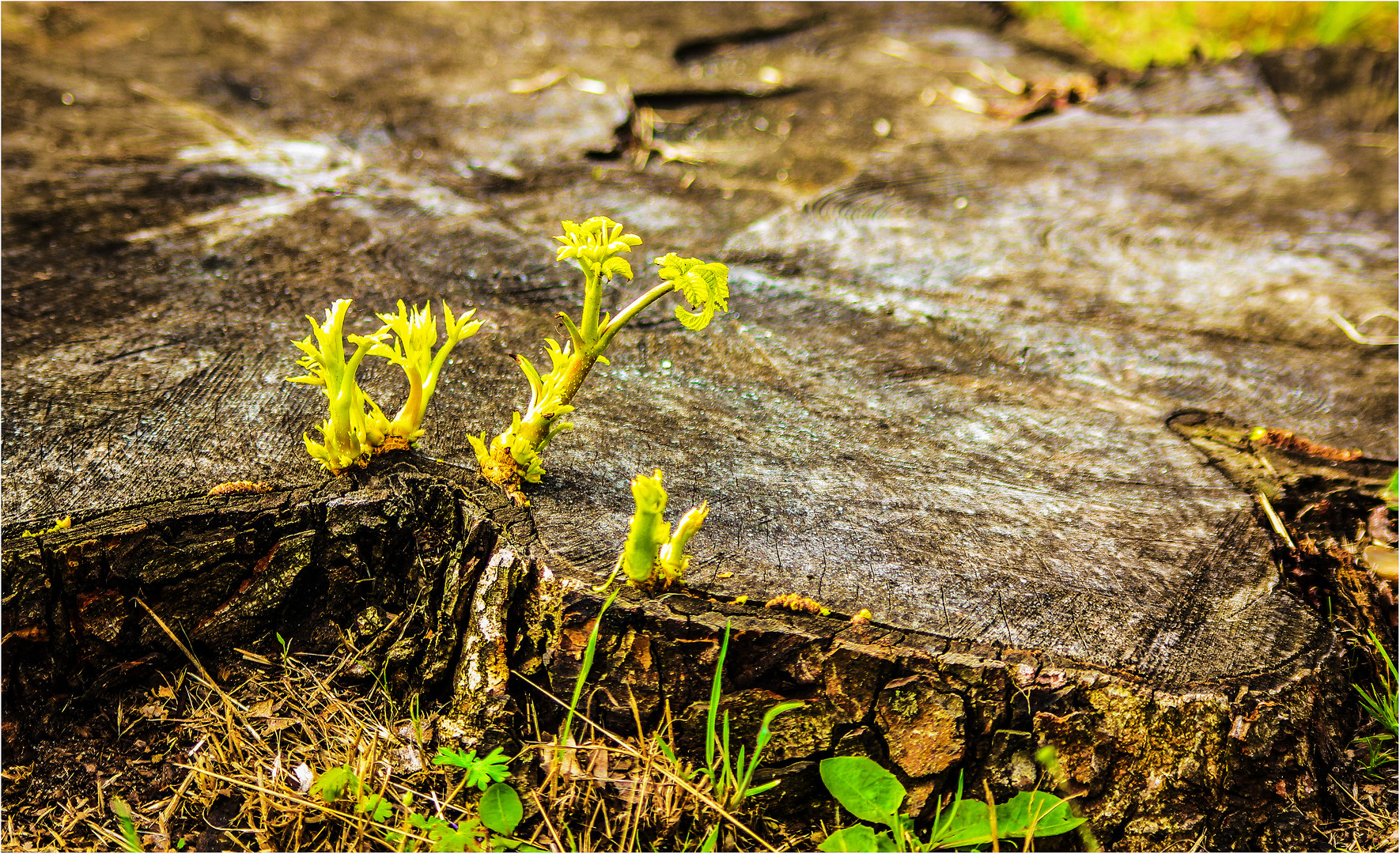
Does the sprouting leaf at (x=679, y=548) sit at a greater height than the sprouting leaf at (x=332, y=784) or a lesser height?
greater

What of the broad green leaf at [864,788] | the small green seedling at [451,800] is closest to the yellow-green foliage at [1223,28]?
the broad green leaf at [864,788]

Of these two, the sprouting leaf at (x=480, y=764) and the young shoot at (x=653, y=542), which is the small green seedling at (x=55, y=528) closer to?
the sprouting leaf at (x=480, y=764)

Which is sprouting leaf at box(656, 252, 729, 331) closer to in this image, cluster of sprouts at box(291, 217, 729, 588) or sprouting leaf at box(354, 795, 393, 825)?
cluster of sprouts at box(291, 217, 729, 588)

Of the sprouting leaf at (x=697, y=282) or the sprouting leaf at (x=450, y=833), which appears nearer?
the sprouting leaf at (x=697, y=282)

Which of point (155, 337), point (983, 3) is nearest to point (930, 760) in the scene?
point (155, 337)

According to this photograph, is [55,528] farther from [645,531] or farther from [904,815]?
[904,815]

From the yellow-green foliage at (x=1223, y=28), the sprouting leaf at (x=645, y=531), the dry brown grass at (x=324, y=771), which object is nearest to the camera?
the sprouting leaf at (x=645, y=531)

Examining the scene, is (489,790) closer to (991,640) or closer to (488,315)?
(991,640)
